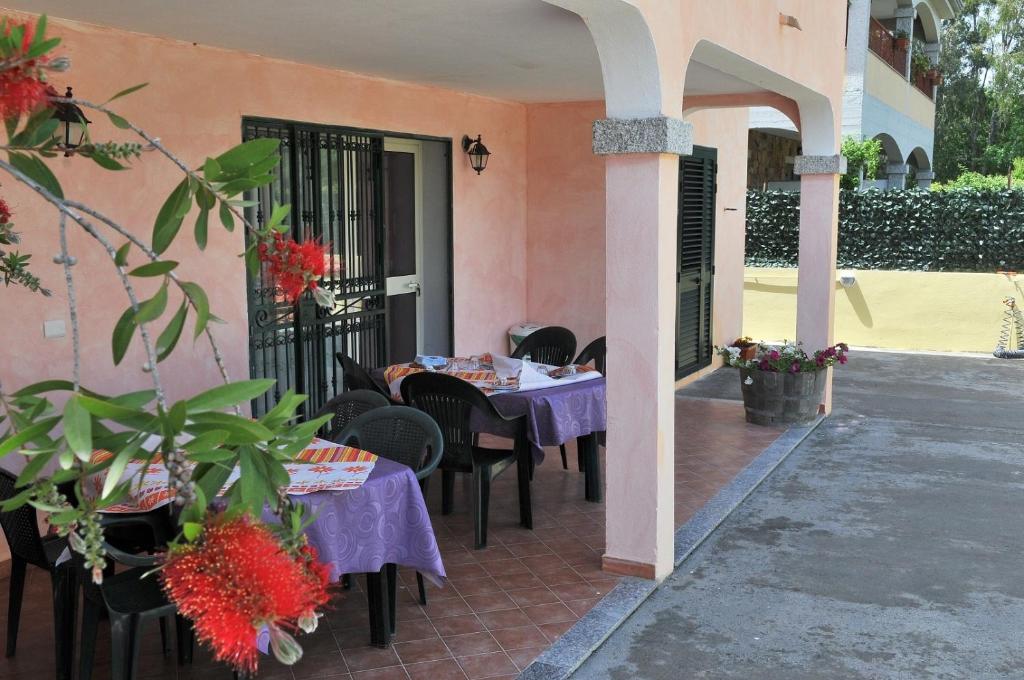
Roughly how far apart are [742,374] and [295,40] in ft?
15.9

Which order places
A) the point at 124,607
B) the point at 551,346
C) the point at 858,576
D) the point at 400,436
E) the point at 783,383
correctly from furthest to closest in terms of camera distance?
the point at 783,383, the point at 551,346, the point at 858,576, the point at 400,436, the point at 124,607

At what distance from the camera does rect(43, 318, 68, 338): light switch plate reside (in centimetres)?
520

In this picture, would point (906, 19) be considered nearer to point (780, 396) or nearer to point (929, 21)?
point (929, 21)

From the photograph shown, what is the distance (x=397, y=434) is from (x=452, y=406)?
2.55ft

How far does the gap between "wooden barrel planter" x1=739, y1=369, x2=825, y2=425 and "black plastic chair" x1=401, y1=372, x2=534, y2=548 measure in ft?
11.6

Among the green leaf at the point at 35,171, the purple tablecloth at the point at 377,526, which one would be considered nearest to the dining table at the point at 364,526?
the purple tablecloth at the point at 377,526

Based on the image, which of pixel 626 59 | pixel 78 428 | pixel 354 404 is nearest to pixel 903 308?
pixel 626 59

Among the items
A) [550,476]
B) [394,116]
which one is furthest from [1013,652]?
[394,116]

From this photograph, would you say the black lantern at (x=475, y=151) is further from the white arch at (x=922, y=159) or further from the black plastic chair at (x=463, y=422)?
the white arch at (x=922, y=159)

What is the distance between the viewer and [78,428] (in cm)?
86

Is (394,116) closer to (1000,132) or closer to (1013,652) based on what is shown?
(1013,652)

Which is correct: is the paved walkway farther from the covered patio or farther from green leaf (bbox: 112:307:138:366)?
green leaf (bbox: 112:307:138:366)

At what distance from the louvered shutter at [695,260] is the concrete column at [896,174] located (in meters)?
10.2

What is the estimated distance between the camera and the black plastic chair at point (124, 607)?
10.9 feet
